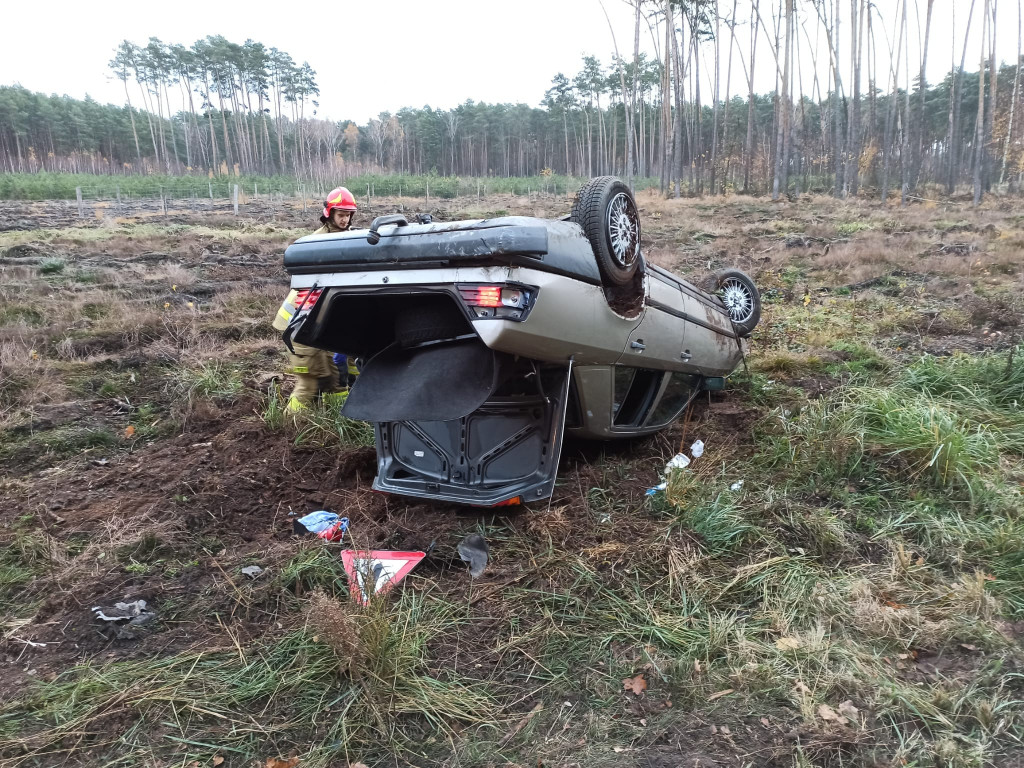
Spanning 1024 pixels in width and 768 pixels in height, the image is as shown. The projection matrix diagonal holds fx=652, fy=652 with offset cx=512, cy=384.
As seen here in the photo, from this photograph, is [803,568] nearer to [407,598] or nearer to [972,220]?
[407,598]

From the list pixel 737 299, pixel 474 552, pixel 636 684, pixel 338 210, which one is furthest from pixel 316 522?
pixel 737 299

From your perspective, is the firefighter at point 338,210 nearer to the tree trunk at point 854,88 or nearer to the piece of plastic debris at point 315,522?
the piece of plastic debris at point 315,522

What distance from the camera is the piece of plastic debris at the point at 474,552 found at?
333cm

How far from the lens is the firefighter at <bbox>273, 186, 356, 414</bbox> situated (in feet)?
17.6

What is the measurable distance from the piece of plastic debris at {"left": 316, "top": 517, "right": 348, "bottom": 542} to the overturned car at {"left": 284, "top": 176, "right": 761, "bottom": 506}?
1.16 feet

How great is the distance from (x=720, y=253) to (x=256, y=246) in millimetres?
11475

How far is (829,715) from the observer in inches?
89.6

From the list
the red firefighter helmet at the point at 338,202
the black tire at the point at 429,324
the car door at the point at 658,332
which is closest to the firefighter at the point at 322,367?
the red firefighter helmet at the point at 338,202

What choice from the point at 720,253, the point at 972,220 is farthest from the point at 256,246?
the point at 972,220

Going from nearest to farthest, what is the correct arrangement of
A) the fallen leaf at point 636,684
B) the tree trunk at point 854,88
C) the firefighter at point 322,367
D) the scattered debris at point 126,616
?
the fallen leaf at point 636,684
the scattered debris at point 126,616
the firefighter at point 322,367
the tree trunk at point 854,88

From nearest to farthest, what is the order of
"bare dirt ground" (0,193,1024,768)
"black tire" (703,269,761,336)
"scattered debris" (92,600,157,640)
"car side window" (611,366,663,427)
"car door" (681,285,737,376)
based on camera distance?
"bare dirt ground" (0,193,1024,768) → "scattered debris" (92,600,157,640) → "car side window" (611,366,663,427) → "car door" (681,285,737,376) → "black tire" (703,269,761,336)

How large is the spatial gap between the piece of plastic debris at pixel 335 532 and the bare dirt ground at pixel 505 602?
0.28 feet

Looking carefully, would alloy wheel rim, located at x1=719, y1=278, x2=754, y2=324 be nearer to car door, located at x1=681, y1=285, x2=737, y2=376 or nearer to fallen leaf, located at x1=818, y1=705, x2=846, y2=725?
car door, located at x1=681, y1=285, x2=737, y2=376

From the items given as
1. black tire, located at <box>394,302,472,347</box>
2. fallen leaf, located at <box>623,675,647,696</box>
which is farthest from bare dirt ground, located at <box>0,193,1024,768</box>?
black tire, located at <box>394,302,472,347</box>
